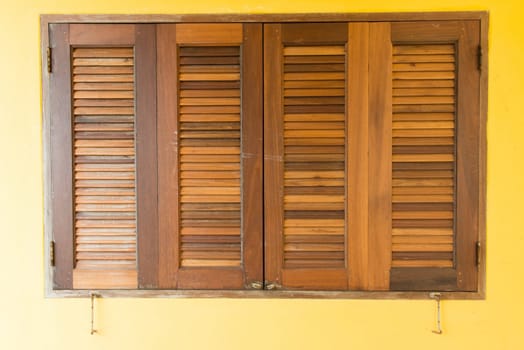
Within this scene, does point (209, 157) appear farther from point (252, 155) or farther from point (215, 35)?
point (215, 35)

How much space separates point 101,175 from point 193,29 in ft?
2.03

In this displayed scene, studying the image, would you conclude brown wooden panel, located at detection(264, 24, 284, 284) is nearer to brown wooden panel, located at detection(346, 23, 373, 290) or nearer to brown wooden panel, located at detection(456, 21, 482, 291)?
brown wooden panel, located at detection(346, 23, 373, 290)

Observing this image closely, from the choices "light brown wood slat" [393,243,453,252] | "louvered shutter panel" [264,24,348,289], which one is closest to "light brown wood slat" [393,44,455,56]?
"louvered shutter panel" [264,24,348,289]

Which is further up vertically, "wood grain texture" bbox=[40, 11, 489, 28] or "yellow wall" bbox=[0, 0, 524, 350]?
"wood grain texture" bbox=[40, 11, 489, 28]

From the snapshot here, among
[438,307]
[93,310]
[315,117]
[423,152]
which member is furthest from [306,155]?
[93,310]

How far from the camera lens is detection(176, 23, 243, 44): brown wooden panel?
1.14m

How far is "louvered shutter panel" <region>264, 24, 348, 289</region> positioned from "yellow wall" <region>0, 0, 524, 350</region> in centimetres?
10

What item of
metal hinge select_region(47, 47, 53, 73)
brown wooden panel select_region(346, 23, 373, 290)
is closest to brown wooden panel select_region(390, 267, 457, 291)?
brown wooden panel select_region(346, 23, 373, 290)

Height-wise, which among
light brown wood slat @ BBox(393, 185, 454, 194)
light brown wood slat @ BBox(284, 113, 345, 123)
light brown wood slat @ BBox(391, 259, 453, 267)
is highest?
light brown wood slat @ BBox(284, 113, 345, 123)

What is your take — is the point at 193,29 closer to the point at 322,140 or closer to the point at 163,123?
the point at 163,123

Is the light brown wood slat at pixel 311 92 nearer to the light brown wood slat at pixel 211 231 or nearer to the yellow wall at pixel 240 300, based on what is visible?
the yellow wall at pixel 240 300

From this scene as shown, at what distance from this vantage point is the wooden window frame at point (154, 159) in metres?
1.13
